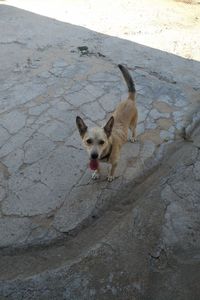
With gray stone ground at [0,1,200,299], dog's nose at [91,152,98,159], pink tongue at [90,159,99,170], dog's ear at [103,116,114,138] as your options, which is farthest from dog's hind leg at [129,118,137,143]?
dog's nose at [91,152,98,159]

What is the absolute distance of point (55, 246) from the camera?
13.6 ft

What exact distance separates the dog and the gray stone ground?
1.31 ft

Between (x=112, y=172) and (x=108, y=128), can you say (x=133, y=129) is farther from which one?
(x=108, y=128)

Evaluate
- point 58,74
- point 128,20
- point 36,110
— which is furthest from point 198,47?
point 36,110

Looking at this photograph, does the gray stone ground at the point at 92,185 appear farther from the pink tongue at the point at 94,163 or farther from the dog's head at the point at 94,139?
the dog's head at the point at 94,139

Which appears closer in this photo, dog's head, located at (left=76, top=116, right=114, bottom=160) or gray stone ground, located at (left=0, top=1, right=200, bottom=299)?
gray stone ground, located at (left=0, top=1, right=200, bottom=299)

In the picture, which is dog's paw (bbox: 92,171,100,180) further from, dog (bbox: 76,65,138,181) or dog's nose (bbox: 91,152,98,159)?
dog's nose (bbox: 91,152,98,159)

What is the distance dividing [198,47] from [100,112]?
350cm

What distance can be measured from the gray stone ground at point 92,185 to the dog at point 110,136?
1.31 ft

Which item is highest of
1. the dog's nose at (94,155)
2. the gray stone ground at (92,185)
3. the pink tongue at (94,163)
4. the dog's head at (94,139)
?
the dog's head at (94,139)

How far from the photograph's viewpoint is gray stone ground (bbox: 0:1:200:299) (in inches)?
150

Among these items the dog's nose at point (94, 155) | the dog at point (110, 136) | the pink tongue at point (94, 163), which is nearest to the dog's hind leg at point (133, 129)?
the dog at point (110, 136)

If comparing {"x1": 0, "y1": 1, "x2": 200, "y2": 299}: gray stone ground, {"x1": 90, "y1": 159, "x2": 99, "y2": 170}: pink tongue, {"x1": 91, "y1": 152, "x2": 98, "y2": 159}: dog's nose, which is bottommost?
{"x1": 0, "y1": 1, "x2": 200, "y2": 299}: gray stone ground

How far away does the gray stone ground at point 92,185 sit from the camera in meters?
3.82
